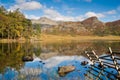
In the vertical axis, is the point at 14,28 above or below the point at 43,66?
above

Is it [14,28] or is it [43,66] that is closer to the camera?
[43,66]

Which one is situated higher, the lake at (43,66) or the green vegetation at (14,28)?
the green vegetation at (14,28)

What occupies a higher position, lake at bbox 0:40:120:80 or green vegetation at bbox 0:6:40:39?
green vegetation at bbox 0:6:40:39

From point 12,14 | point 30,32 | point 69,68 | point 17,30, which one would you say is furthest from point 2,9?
point 69,68

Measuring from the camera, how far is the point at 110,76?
75.5 ft

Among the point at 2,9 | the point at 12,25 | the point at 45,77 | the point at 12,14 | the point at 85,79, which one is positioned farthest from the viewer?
the point at 2,9

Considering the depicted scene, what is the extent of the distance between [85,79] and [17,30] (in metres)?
120

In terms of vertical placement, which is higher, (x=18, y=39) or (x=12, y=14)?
(x=12, y=14)

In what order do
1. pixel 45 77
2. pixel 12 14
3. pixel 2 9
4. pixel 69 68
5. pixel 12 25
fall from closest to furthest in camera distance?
pixel 45 77 < pixel 69 68 < pixel 12 25 < pixel 12 14 < pixel 2 9

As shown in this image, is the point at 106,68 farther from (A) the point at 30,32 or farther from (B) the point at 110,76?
(A) the point at 30,32

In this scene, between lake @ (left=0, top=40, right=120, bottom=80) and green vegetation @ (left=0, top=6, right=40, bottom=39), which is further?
green vegetation @ (left=0, top=6, right=40, bottom=39)

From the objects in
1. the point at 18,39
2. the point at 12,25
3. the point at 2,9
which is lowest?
the point at 18,39

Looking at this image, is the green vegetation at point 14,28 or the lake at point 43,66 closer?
the lake at point 43,66

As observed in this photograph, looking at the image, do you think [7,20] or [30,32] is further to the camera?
[30,32]
